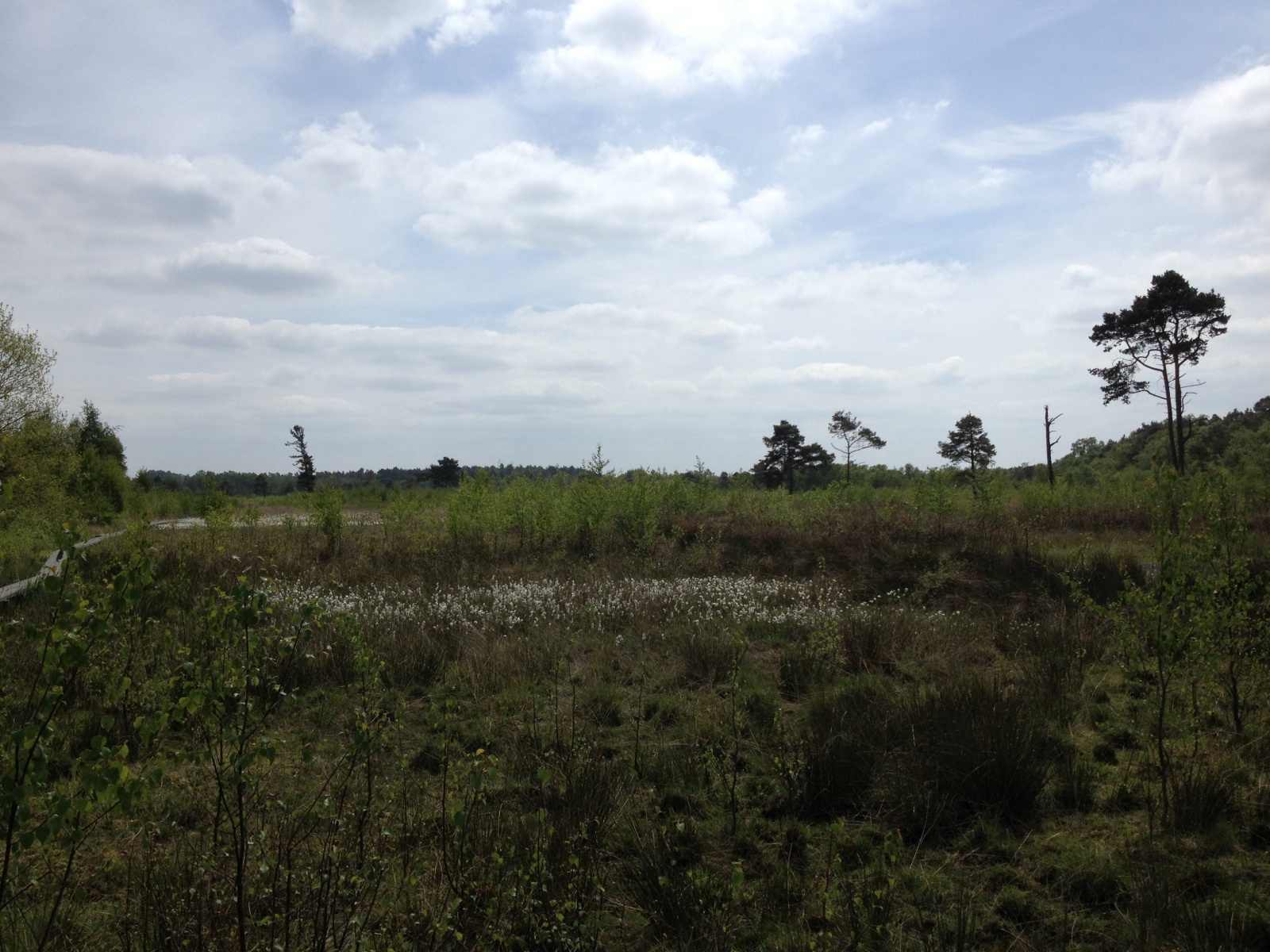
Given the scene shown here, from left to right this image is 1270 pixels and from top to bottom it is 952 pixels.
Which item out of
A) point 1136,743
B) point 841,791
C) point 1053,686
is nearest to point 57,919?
point 841,791

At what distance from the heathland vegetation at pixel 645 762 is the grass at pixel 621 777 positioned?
1.2 inches

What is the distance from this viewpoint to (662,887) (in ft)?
12.5

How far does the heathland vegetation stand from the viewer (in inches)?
121

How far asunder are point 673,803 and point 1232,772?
Answer: 3.73 meters

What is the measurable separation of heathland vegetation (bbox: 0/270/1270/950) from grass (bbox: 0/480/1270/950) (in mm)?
30

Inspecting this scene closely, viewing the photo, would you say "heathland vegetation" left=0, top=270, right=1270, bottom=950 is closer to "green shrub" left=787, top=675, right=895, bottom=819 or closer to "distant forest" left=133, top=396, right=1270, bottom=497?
"green shrub" left=787, top=675, right=895, bottom=819

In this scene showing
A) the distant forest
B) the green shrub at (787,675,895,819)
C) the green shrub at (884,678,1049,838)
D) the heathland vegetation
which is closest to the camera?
the heathland vegetation

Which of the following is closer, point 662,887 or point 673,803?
point 662,887

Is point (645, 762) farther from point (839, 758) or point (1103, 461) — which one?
point (1103, 461)

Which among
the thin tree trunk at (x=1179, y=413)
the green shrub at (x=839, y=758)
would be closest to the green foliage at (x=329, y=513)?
the green shrub at (x=839, y=758)

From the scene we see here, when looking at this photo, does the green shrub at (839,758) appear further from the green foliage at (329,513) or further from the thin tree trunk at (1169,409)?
the thin tree trunk at (1169,409)

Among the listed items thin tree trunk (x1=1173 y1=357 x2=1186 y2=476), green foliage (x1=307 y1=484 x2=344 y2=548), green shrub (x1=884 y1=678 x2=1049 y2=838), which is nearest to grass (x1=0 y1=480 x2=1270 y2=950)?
green shrub (x1=884 y1=678 x2=1049 y2=838)

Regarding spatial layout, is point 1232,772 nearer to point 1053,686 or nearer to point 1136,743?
point 1136,743

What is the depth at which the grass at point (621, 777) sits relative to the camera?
3139 millimetres
